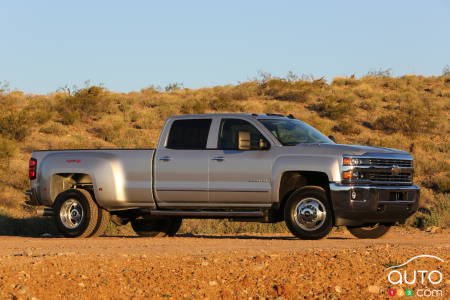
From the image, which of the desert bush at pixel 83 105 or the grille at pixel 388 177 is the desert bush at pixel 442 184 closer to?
the grille at pixel 388 177

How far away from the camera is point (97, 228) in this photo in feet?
49.1

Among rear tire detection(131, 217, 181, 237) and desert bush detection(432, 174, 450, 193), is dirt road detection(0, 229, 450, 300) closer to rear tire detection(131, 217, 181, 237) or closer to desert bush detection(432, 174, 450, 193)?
rear tire detection(131, 217, 181, 237)

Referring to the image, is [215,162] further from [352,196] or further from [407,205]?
[407,205]

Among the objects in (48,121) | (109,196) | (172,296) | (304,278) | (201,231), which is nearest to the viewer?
(172,296)

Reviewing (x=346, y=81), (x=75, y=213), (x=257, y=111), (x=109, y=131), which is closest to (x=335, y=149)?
(x=75, y=213)

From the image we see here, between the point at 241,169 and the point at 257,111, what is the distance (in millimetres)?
33207

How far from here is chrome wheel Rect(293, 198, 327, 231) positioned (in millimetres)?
13250

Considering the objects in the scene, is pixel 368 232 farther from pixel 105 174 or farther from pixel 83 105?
pixel 83 105

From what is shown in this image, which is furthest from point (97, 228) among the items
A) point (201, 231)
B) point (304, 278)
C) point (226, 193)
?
point (304, 278)

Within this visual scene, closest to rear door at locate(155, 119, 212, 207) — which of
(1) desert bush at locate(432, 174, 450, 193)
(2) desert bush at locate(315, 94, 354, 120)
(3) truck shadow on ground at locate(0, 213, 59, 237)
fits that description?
(3) truck shadow on ground at locate(0, 213, 59, 237)

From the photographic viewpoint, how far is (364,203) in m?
13.0

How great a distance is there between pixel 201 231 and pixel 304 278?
32.0 feet

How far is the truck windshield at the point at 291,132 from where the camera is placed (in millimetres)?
13781

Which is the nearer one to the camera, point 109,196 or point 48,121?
point 109,196
